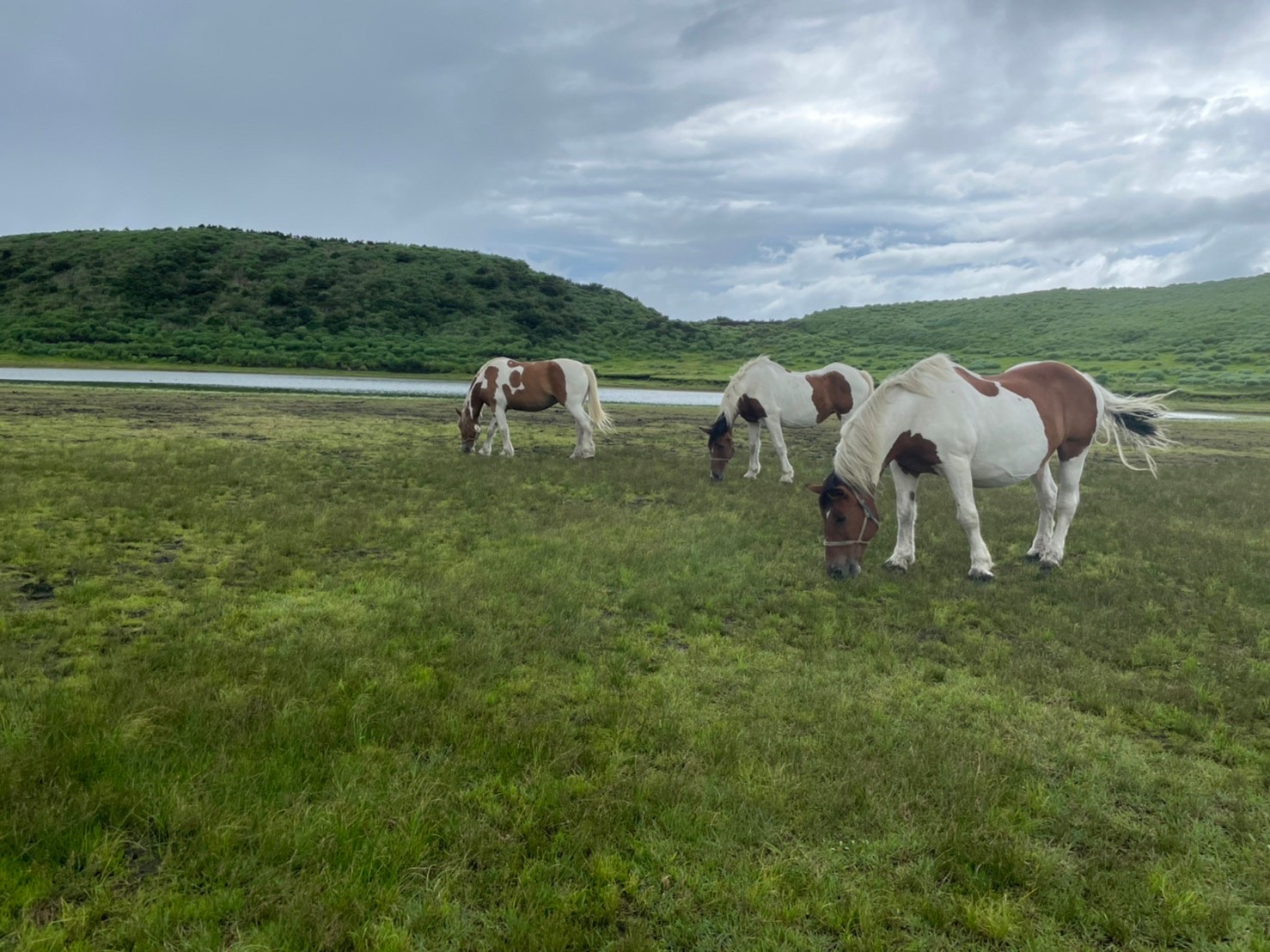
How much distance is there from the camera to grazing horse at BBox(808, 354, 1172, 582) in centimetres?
859

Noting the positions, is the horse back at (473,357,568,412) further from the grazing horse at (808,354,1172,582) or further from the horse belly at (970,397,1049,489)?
the horse belly at (970,397,1049,489)

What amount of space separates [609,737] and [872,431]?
18.2ft

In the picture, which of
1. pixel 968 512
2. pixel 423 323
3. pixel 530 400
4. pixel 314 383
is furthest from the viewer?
pixel 423 323

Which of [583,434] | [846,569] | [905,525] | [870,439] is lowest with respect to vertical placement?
[846,569]

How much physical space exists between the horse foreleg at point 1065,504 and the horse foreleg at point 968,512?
1.40 metres

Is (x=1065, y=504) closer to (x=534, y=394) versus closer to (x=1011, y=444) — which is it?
(x=1011, y=444)

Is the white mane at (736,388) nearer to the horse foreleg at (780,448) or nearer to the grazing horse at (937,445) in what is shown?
the horse foreleg at (780,448)

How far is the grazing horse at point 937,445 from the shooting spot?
8586mm

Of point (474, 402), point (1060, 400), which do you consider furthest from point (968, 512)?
point (474, 402)

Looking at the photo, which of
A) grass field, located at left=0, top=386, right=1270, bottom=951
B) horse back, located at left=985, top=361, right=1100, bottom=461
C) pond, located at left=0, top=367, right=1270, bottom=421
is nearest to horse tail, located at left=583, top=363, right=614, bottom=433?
grass field, located at left=0, top=386, right=1270, bottom=951

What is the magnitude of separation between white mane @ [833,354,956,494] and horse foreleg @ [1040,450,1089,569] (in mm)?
2562

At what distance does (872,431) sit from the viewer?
339 inches

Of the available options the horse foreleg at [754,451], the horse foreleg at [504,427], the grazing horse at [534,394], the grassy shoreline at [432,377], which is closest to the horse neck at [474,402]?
the grazing horse at [534,394]

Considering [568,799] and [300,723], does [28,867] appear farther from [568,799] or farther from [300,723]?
[568,799]
